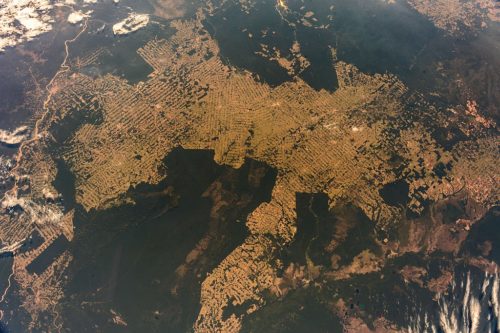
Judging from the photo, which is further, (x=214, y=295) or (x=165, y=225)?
(x=165, y=225)

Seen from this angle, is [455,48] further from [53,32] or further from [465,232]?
[53,32]

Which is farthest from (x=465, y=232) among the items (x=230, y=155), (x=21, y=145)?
(x=21, y=145)

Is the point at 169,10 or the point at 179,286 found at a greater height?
the point at 169,10

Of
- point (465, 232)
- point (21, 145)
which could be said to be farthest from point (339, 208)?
point (21, 145)

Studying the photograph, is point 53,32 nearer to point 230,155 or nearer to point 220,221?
point 230,155

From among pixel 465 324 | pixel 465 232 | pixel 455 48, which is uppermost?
pixel 455 48

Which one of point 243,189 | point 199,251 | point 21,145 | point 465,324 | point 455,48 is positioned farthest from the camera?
point 455,48

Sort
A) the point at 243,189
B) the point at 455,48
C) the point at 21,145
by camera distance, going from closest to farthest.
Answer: the point at 243,189 → the point at 21,145 → the point at 455,48
